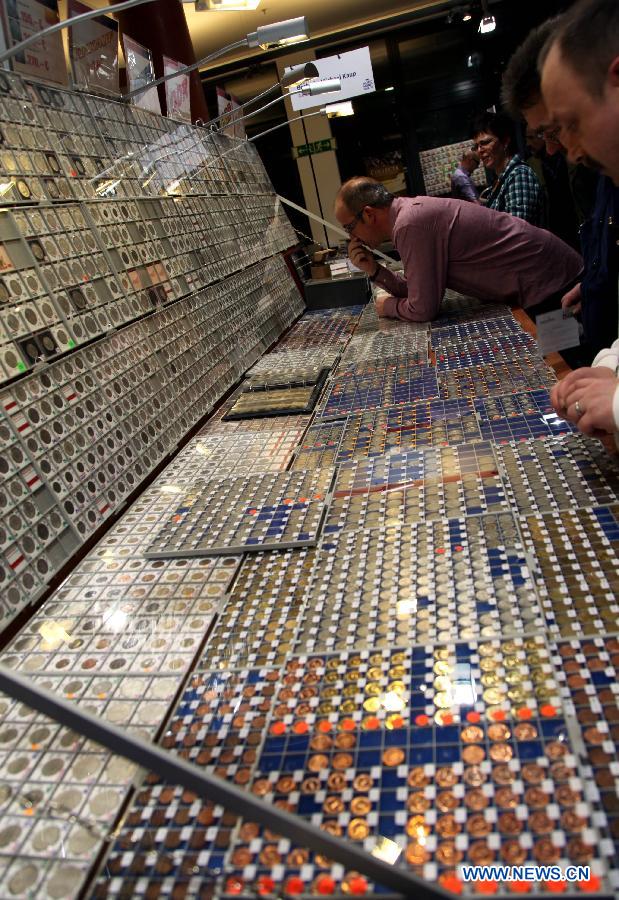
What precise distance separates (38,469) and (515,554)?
1.17 m

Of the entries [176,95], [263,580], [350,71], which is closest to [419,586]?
[263,580]

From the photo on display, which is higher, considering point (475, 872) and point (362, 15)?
point (362, 15)

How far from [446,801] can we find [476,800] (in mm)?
39

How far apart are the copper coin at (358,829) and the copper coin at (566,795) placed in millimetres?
249

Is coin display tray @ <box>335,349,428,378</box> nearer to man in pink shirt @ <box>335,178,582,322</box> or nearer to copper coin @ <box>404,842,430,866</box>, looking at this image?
man in pink shirt @ <box>335,178,582,322</box>

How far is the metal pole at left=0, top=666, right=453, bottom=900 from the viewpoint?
Result: 1.94ft

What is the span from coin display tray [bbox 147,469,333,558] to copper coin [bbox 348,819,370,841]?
2.44 ft

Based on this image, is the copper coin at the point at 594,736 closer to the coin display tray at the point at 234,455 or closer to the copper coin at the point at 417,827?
the copper coin at the point at 417,827

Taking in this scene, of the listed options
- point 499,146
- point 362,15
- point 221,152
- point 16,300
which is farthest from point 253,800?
point 362,15

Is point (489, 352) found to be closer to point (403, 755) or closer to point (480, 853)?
point (403, 755)

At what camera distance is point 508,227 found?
3355 mm

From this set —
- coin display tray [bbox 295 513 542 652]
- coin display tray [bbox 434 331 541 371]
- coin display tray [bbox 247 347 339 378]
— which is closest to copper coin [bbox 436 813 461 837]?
coin display tray [bbox 295 513 542 652]

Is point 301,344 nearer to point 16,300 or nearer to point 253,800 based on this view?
point 16,300

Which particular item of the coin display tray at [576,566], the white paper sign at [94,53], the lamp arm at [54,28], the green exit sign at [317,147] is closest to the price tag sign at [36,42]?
the white paper sign at [94,53]
